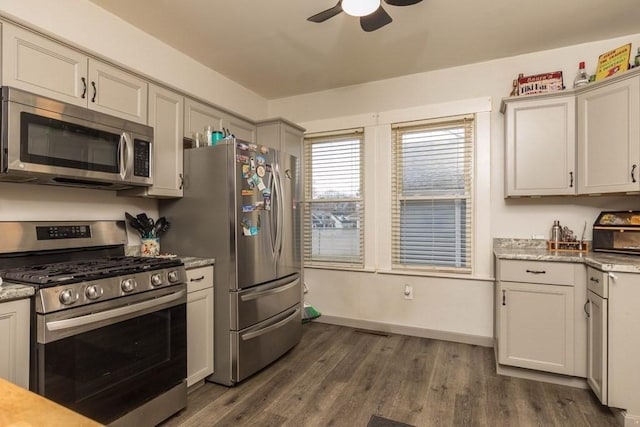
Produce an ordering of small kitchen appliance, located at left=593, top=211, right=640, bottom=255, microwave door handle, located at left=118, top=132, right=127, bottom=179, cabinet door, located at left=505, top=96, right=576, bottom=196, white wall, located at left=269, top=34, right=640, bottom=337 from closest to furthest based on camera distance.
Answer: microwave door handle, located at left=118, top=132, right=127, bottom=179 < small kitchen appliance, located at left=593, top=211, right=640, bottom=255 < cabinet door, located at left=505, top=96, right=576, bottom=196 < white wall, located at left=269, top=34, right=640, bottom=337

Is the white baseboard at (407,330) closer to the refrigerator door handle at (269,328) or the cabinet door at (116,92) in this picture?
the refrigerator door handle at (269,328)

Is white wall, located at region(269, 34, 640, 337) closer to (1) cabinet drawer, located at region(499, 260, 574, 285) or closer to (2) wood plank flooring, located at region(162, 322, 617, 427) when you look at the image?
(2) wood plank flooring, located at region(162, 322, 617, 427)

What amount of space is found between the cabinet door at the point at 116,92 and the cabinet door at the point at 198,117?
366 millimetres

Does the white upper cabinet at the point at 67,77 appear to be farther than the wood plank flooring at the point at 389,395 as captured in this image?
No

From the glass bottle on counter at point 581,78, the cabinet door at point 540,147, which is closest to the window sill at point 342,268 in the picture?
the cabinet door at point 540,147

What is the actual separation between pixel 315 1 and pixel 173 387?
2.64 meters

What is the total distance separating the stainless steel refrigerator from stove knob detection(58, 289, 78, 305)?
3.16ft

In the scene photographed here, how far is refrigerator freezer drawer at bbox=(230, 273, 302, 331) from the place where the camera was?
2406 millimetres

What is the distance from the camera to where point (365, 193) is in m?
3.66

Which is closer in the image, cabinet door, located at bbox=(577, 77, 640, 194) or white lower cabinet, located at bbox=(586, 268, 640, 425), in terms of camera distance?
white lower cabinet, located at bbox=(586, 268, 640, 425)

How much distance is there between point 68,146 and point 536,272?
3.11m

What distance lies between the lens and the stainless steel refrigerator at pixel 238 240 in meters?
2.40

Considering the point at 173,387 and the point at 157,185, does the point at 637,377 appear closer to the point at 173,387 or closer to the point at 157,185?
the point at 173,387

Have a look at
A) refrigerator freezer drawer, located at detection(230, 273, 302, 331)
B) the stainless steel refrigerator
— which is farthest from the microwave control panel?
refrigerator freezer drawer, located at detection(230, 273, 302, 331)
